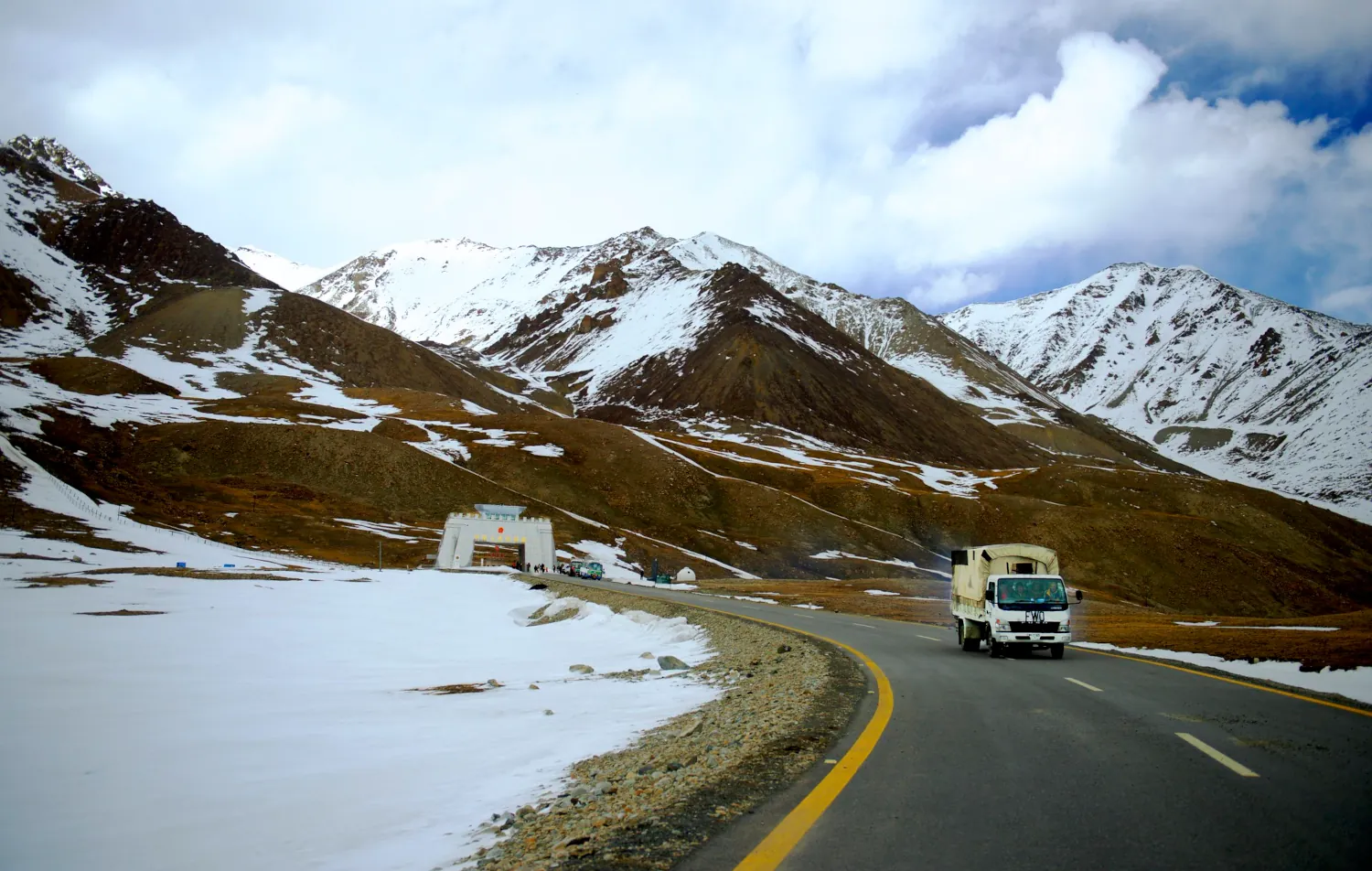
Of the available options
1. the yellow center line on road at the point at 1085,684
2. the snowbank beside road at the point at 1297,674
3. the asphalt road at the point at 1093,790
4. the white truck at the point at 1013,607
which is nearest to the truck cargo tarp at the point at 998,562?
the white truck at the point at 1013,607

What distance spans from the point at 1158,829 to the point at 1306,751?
403cm

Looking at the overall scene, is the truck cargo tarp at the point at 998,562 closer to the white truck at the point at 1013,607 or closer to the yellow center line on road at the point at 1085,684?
the white truck at the point at 1013,607

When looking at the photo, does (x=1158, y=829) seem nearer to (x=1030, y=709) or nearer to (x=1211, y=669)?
(x=1030, y=709)

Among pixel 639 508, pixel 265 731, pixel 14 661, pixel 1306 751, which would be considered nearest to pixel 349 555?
pixel 639 508

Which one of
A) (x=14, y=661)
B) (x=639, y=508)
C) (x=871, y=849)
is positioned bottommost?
(x=14, y=661)

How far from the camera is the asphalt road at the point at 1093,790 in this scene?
5.77m

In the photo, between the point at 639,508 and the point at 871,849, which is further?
the point at 639,508

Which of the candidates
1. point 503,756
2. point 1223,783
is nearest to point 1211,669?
point 1223,783

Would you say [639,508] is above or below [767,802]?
above

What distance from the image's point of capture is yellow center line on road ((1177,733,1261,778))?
8000 mm

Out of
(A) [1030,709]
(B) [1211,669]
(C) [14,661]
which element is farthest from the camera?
(C) [14,661]

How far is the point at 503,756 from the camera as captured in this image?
10828 mm

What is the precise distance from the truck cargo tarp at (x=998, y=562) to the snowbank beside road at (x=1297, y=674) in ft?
11.3

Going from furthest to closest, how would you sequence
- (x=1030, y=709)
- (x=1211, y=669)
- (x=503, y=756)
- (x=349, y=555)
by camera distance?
(x=349, y=555) → (x=1211, y=669) → (x=1030, y=709) → (x=503, y=756)
